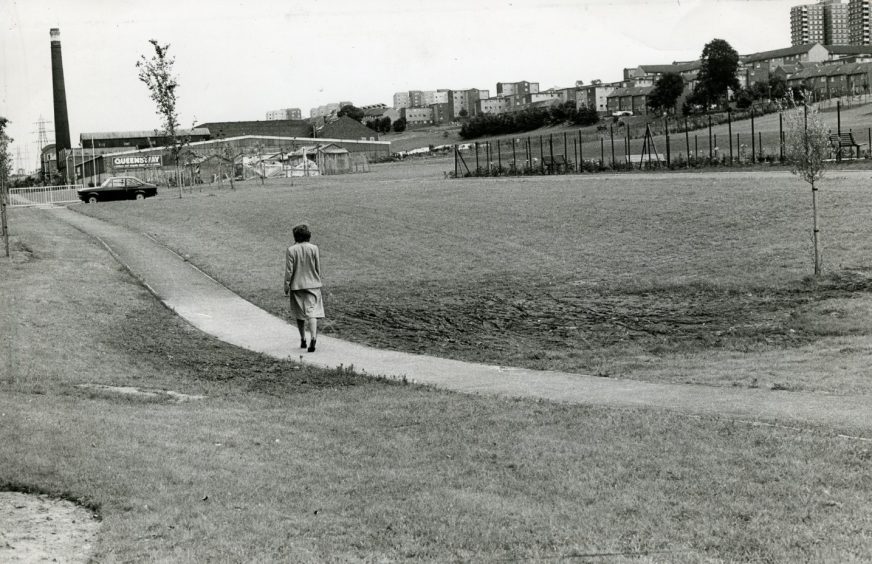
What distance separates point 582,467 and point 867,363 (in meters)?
6.02

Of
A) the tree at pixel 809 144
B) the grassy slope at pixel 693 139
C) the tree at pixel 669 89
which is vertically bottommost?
the tree at pixel 809 144

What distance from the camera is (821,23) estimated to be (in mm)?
183250

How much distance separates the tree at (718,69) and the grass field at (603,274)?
72304mm

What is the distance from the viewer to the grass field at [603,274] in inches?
531

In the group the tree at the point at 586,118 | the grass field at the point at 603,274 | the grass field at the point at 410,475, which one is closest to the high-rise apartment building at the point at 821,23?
the tree at the point at 586,118

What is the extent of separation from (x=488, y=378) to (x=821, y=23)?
193332 mm

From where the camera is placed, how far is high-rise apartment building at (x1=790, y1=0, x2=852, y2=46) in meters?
180

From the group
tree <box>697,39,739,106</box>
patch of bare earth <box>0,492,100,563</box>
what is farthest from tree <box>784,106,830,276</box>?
tree <box>697,39,739,106</box>

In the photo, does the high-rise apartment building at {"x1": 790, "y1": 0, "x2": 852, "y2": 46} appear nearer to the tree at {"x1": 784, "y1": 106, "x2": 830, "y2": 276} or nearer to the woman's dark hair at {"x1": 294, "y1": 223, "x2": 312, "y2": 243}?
the tree at {"x1": 784, "y1": 106, "x2": 830, "y2": 276}

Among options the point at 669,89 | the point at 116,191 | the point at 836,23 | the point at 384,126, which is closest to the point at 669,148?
the point at 116,191

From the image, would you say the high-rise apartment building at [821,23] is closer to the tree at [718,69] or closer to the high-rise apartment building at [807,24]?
the high-rise apartment building at [807,24]

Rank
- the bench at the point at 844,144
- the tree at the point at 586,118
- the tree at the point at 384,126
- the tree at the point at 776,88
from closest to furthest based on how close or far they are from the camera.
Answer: the bench at the point at 844,144 < the tree at the point at 776,88 < the tree at the point at 586,118 < the tree at the point at 384,126

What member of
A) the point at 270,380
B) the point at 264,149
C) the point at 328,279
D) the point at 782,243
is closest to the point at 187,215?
the point at 328,279

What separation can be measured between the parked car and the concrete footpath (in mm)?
29583
